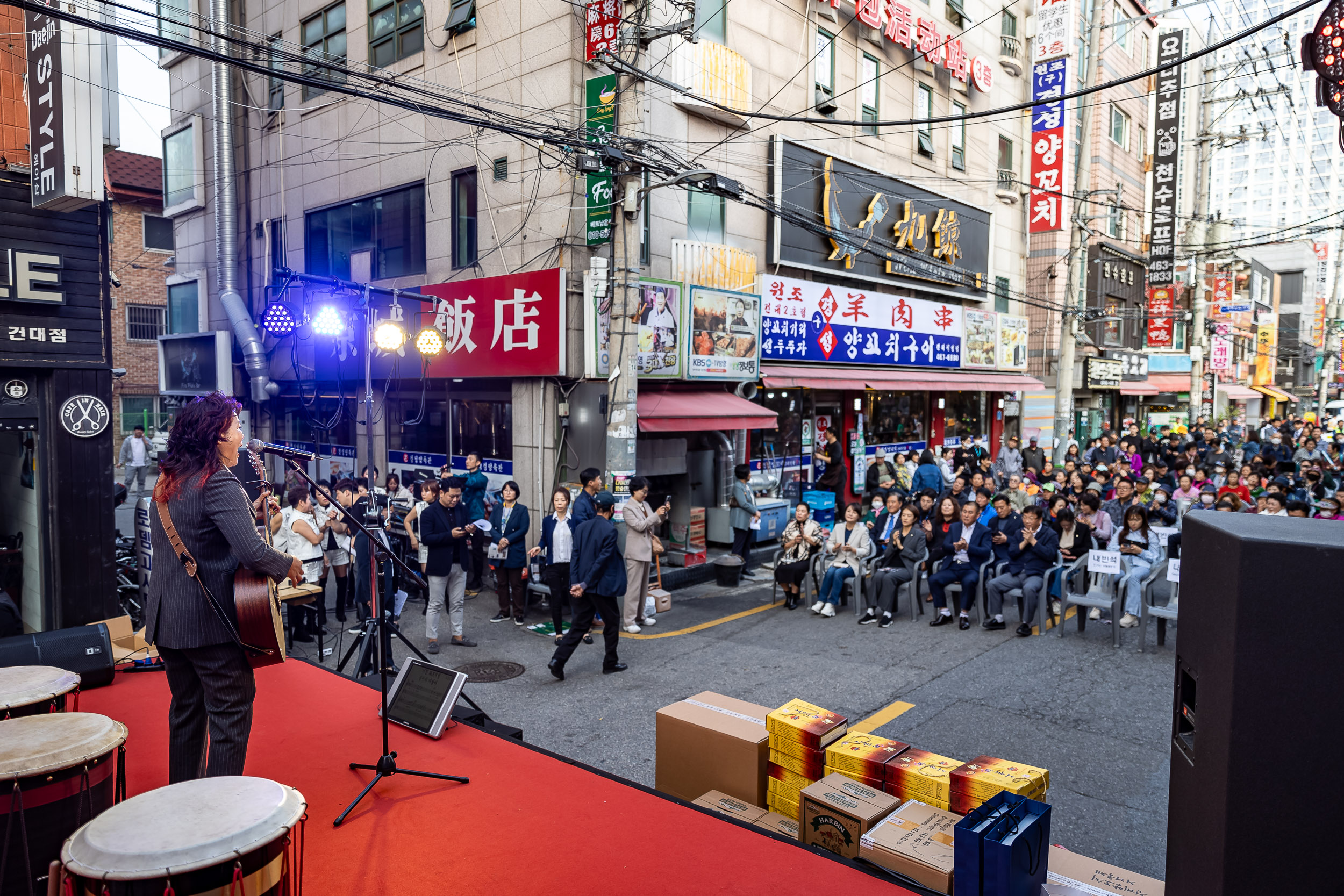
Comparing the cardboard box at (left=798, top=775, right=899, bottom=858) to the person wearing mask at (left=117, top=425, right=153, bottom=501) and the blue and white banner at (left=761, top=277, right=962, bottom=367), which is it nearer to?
the blue and white banner at (left=761, top=277, right=962, bottom=367)

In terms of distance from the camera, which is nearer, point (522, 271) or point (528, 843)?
point (528, 843)

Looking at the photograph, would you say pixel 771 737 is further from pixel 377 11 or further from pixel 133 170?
pixel 133 170

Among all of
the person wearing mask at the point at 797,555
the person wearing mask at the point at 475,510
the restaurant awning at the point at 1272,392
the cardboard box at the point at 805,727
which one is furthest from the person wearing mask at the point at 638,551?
the restaurant awning at the point at 1272,392

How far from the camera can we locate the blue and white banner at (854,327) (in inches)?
613

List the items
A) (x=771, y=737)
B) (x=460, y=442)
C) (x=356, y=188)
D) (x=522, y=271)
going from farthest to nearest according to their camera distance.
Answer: (x=356, y=188)
(x=460, y=442)
(x=522, y=271)
(x=771, y=737)

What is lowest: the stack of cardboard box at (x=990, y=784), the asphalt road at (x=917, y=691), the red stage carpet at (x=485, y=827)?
the asphalt road at (x=917, y=691)

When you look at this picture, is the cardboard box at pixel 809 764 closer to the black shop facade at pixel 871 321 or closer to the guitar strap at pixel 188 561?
the guitar strap at pixel 188 561

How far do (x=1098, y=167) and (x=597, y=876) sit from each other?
1253 inches

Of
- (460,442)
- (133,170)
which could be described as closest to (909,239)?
(460,442)

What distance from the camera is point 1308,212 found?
246ft

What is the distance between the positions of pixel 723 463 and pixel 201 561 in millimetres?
11400

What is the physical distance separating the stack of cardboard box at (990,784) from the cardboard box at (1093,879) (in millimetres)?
305

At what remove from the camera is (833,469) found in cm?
1770

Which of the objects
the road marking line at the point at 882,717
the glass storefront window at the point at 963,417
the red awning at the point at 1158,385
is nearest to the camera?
the road marking line at the point at 882,717
